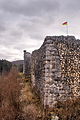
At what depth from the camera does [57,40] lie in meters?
11.1

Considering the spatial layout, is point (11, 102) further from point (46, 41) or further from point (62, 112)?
point (46, 41)

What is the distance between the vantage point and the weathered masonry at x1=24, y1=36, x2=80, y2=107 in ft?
35.1

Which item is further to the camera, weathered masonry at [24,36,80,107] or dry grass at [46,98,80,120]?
weathered masonry at [24,36,80,107]

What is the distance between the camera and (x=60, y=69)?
10922mm

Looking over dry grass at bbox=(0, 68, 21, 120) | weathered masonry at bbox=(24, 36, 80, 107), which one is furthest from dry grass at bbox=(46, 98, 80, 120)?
dry grass at bbox=(0, 68, 21, 120)

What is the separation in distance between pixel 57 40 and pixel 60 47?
0.38 meters

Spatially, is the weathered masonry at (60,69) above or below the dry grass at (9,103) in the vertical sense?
above

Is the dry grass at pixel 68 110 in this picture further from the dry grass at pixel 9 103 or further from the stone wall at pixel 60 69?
the dry grass at pixel 9 103

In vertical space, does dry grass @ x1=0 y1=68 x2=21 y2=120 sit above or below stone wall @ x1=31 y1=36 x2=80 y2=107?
below

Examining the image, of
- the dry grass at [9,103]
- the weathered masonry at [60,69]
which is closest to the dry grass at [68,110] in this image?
the weathered masonry at [60,69]

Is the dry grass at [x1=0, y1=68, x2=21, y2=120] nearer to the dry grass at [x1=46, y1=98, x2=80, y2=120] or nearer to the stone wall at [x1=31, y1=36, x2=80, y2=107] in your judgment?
the stone wall at [x1=31, y1=36, x2=80, y2=107]

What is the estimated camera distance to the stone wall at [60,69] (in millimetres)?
10711

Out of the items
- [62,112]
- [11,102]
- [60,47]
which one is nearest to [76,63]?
[60,47]

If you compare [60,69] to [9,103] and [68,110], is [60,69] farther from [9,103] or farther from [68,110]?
[9,103]
